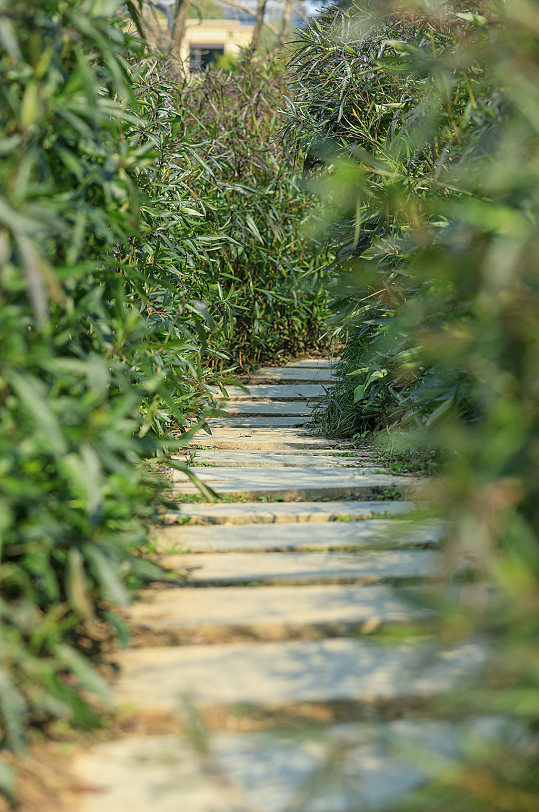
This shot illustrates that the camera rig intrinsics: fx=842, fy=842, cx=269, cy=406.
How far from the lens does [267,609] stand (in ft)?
5.73

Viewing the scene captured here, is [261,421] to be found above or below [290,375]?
above

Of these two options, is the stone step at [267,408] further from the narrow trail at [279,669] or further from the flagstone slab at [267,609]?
the flagstone slab at [267,609]

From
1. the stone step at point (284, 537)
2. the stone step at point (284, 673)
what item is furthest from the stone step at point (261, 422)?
the stone step at point (284, 673)

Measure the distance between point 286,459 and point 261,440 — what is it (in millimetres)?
474

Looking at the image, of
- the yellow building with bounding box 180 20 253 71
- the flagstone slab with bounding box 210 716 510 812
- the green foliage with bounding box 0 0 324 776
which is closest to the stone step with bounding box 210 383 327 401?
the green foliage with bounding box 0 0 324 776

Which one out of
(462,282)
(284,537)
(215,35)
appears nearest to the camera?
(462,282)

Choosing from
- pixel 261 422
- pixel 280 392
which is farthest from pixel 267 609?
pixel 280 392

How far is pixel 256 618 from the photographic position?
67.0 inches

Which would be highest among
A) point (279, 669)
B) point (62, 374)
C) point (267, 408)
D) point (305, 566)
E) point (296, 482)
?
point (62, 374)

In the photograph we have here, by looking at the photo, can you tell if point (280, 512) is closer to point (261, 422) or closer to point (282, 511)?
point (282, 511)

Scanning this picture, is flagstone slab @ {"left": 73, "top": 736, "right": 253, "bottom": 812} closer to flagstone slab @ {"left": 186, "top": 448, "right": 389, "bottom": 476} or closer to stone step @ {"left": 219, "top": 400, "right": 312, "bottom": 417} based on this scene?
flagstone slab @ {"left": 186, "top": 448, "right": 389, "bottom": 476}

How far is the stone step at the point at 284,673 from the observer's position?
1444 mm

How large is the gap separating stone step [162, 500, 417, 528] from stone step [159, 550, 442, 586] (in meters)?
0.28

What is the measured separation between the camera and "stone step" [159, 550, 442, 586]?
6.25ft
